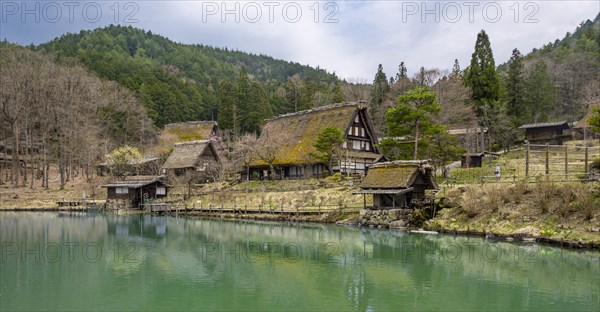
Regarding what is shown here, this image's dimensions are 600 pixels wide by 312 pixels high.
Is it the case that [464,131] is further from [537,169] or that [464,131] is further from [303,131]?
[537,169]

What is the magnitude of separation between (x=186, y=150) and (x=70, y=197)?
12320 millimetres

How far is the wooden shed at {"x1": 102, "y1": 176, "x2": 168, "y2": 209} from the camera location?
129ft

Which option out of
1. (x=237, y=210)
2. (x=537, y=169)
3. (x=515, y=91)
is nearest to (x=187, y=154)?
(x=237, y=210)

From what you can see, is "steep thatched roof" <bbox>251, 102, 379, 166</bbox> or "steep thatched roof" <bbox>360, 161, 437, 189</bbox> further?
"steep thatched roof" <bbox>251, 102, 379, 166</bbox>

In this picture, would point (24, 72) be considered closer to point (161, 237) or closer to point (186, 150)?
point (186, 150)

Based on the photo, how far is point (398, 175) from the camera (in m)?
25.7

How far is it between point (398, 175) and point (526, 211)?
23.7 feet

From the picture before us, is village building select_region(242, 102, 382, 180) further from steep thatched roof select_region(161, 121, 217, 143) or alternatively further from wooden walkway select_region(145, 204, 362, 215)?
steep thatched roof select_region(161, 121, 217, 143)

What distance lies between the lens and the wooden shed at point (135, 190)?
39.4 meters

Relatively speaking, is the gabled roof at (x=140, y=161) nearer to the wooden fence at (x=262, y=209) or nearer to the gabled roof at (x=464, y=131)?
the wooden fence at (x=262, y=209)

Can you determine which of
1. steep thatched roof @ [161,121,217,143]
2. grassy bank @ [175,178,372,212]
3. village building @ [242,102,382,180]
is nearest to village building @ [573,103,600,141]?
village building @ [242,102,382,180]

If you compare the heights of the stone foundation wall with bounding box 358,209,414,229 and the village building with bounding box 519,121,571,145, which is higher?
the village building with bounding box 519,121,571,145

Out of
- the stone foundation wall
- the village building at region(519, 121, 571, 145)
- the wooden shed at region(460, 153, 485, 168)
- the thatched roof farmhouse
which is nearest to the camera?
the stone foundation wall

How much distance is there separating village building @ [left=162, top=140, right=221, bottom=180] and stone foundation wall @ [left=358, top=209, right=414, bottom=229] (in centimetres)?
2369
